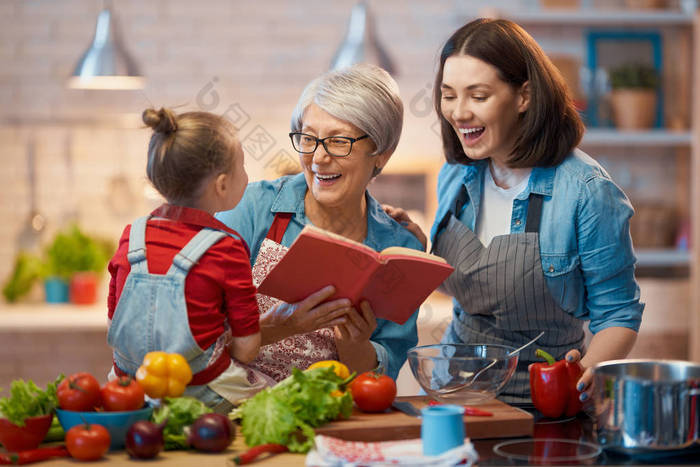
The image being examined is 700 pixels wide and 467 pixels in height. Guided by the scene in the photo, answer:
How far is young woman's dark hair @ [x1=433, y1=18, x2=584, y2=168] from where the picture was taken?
1.90 meters

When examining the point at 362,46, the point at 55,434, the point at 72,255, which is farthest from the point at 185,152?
the point at 72,255

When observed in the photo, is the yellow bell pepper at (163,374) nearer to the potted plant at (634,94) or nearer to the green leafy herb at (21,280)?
the green leafy herb at (21,280)

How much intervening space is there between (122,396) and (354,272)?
0.53 meters

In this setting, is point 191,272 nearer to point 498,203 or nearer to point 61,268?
point 498,203

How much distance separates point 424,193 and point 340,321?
8.91 ft

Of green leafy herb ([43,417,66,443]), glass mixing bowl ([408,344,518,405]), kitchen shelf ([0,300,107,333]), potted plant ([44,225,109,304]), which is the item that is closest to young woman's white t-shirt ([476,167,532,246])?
glass mixing bowl ([408,344,518,405])

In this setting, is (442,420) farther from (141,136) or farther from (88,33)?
(88,33)

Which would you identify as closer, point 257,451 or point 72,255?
point 257,451

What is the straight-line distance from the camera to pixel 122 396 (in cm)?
144

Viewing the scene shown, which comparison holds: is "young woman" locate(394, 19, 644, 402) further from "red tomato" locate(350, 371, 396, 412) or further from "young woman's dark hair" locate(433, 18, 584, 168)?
"red tomato" locate(350, 371, 396, 412)

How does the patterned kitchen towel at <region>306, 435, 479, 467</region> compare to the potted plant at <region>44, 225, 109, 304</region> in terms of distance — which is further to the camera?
the potted plant at <region>44, 225, 109, 304</region>

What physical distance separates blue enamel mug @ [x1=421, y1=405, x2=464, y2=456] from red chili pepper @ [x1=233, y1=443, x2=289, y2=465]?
0.27 m

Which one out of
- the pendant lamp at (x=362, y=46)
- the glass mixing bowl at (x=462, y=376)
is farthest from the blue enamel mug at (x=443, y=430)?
the pendant lamp at (x=362, y=46)

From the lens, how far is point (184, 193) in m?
1.62
